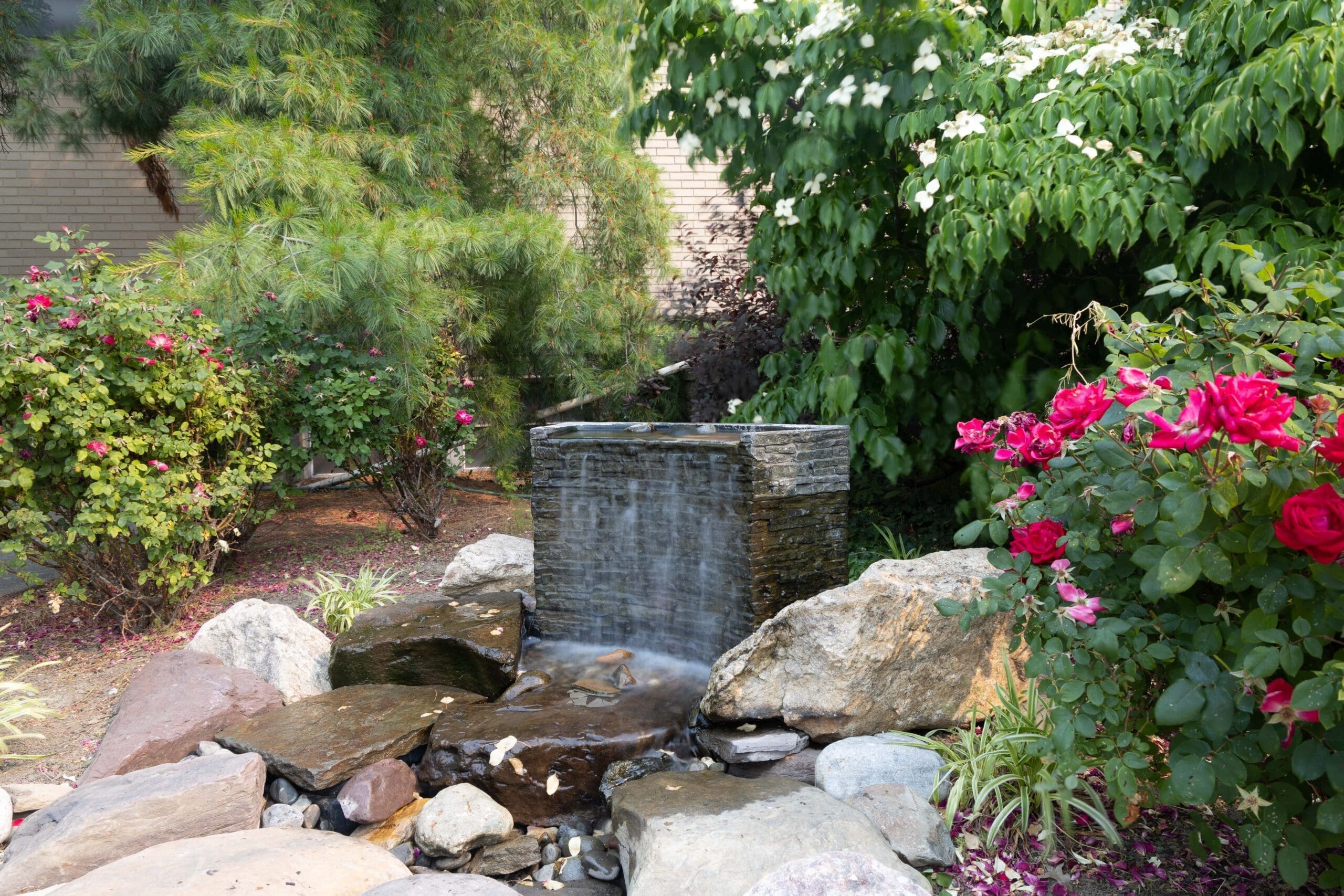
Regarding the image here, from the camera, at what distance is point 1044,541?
1841mm

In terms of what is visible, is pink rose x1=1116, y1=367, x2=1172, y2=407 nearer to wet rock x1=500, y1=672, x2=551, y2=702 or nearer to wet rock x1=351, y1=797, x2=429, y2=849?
wet rock x1=351, y1=797, x2=429, y2=849

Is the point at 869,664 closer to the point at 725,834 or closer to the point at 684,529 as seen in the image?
the point at 725,834

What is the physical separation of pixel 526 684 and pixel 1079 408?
2424 mm

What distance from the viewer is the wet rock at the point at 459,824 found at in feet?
8.35

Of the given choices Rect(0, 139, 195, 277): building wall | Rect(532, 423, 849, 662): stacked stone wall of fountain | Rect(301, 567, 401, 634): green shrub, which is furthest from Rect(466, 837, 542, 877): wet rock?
Rect(0, 139, 195, 277): building wall

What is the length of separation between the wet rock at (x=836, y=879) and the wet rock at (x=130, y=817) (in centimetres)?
167

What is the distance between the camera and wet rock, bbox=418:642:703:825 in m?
2.77

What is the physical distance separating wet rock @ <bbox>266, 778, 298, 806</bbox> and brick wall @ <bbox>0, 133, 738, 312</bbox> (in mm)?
5469

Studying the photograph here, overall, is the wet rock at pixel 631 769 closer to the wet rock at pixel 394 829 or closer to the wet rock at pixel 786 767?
the wet rock at pixel 786 767

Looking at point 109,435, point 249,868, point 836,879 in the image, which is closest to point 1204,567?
point 836,879

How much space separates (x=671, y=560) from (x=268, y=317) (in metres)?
2.79

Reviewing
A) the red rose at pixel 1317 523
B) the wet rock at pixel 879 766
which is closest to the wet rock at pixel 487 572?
the wet rock at pixel 879 766

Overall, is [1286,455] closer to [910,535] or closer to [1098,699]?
[1098,699]

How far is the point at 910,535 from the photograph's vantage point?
15.0 ft
